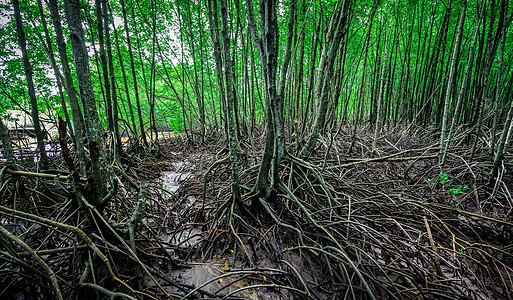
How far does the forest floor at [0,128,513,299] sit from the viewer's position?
1.46m

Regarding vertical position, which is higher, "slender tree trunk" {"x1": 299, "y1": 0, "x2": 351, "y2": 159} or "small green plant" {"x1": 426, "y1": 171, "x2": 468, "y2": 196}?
"slender tree trunk" {"x1": 299, "y1": 0, "x2": 351, "y2": 159}

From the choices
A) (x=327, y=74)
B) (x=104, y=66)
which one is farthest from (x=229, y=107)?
(x=104, y=66)

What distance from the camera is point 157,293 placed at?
4.70 feet

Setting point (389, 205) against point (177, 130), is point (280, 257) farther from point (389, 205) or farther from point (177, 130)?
point (177, 130)

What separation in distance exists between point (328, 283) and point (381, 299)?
38 centimetres

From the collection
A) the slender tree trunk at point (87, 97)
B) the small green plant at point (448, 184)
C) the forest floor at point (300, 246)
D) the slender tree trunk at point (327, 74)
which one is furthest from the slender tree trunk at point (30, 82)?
the small green plant at point (448, 184)

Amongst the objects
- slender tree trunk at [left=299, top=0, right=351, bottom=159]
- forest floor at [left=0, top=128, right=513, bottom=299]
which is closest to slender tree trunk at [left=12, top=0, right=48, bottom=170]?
forest floor at [left=0, top=128, right=513, bottom=299]

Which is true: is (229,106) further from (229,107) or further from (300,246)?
(300,246)

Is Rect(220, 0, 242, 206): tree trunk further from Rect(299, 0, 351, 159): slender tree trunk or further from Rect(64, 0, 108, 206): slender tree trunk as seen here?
Rect(299, 0, 351, 159): slender tree trunk

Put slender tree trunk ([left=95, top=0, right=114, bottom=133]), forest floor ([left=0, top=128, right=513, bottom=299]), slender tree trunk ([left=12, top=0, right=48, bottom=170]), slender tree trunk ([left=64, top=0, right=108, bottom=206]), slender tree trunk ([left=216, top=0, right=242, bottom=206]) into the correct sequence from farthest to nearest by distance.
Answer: slender tree trunk ([left=95, top=0, right=114, bottom=133])
slender tree trunk ([left=12, top=0, right=48, bottom=170])
slender tree trunk ([left=216, top=0, right=242, bottom=206])
forest floor ([left=0, top=128, right=513, bottom=299])
slender tree trunk ([left=64, top=0, right=108, bottom=206])

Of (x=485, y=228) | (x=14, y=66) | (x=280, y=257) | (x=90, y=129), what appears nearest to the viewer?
(x=90, y=129)

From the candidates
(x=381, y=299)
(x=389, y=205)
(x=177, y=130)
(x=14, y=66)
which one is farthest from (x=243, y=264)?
(x=177, y=130)

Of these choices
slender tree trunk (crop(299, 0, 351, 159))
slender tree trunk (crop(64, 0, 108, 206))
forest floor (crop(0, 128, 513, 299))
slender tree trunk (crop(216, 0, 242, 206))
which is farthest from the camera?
slender tree trunk (crop(299, 0, 351, 159))

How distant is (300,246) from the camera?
70.3 inches
